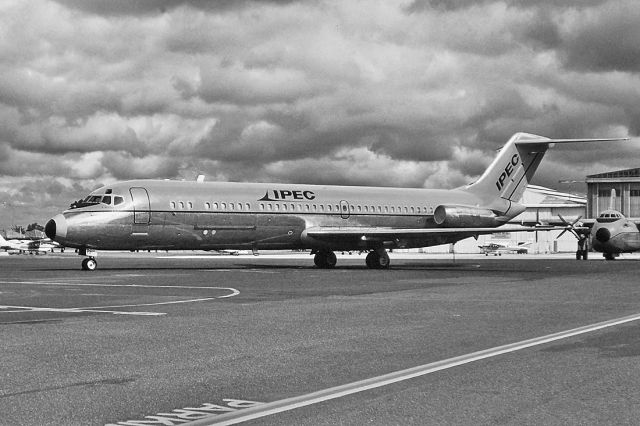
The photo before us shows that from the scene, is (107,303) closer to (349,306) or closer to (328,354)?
(349,306)

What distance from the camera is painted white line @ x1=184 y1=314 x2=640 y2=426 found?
6539 mm

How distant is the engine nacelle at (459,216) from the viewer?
4134 centimetres

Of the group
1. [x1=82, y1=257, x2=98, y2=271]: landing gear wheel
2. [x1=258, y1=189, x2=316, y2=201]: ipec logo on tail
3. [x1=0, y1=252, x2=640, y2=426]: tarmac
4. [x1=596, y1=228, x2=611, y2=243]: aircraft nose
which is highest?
[x1=258, y1=189, x2=316, y2=201]: ipec logo on tail

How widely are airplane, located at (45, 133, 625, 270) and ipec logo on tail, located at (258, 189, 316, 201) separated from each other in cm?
6

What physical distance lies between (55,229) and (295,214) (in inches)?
456

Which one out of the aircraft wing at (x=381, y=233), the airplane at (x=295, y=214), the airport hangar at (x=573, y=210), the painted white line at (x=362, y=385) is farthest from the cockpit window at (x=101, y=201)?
the airport hangar at (x=573, y=210)

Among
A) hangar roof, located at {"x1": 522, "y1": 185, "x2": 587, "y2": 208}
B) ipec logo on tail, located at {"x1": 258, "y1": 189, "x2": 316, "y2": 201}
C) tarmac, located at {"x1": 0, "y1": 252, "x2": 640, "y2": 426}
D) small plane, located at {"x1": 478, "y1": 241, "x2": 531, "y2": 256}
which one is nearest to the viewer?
tarmac, located at {"x1": 0, "y1": 252, "x2": 640, "y2": 426}

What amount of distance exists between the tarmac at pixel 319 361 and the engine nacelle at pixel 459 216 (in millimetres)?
22891

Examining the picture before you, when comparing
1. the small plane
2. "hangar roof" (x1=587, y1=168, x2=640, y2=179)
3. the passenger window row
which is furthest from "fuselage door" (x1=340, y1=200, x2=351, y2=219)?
"hangar roof" (x1=587, y1=168, x2=640, y2=179)

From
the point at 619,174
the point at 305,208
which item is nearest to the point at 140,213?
the point at 305,208

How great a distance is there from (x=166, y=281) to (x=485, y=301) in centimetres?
1196

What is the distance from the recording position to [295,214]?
3778 centimetres

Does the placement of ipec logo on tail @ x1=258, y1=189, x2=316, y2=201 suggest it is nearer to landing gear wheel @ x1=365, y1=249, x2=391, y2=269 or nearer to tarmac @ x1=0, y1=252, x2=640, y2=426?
landing gear wheel @ x1=365, y1=249, x2=391, y2=269

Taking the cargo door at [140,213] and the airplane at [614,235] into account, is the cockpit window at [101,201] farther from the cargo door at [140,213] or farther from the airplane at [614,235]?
the airplane at [614,235]
